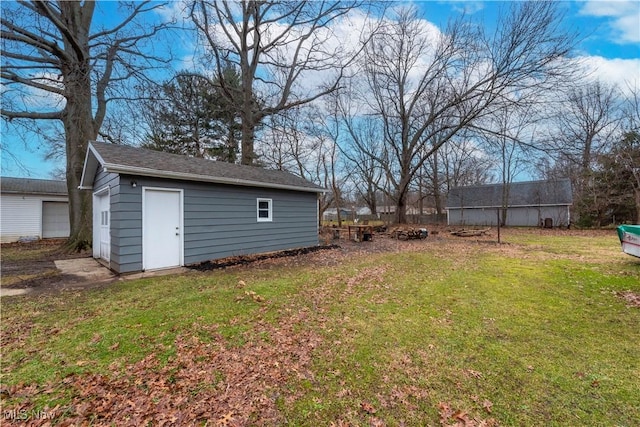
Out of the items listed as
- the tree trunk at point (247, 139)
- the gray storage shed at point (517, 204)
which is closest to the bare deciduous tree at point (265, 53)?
the tree trunk at point (247, 139)

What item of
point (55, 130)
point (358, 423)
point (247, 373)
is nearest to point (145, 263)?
point (247, 373)

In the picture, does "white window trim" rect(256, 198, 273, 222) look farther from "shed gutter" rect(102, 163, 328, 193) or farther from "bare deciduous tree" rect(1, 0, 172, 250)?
"bare deciduous tree" rect(1, 0, 172, 250)

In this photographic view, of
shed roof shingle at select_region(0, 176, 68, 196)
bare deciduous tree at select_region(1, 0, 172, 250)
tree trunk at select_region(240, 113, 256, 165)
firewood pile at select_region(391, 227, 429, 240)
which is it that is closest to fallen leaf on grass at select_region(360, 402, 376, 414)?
bare deciduous tree at select_region(1, 0, 172, 250)

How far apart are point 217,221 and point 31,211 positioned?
13580 mm

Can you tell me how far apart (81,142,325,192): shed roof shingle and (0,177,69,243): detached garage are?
8585 mm

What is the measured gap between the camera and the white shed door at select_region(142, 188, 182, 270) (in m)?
7.05

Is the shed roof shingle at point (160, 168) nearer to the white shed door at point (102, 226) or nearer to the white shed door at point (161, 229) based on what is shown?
the white shed door at point (161, 229)

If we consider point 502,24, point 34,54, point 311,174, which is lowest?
point 311,174

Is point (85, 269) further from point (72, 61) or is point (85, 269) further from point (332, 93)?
point (332, 93)

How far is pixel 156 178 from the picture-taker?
7199mm

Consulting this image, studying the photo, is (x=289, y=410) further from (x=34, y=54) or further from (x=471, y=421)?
(x=34, y=54)

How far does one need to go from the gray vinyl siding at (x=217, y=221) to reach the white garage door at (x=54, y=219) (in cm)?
993

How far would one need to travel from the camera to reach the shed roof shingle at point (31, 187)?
14661 millimetres

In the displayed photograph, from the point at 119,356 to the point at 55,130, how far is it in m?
12.2
